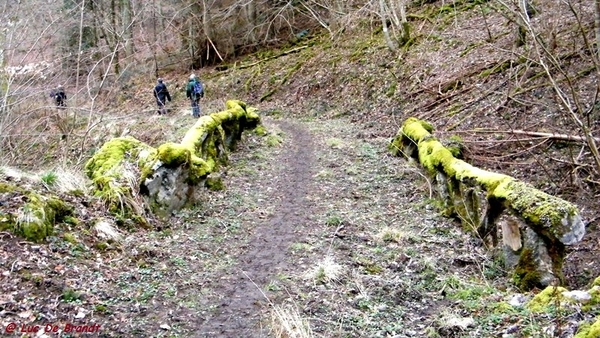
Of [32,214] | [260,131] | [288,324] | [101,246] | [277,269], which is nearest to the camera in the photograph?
[288,324]

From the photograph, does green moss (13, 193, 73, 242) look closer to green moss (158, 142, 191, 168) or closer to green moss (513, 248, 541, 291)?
green moss (158, 142, 191, 168)

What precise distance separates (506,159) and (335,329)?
6.97 meters

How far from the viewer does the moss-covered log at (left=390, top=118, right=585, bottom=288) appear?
18.5 feet

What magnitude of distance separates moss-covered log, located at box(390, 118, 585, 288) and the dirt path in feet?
7.90

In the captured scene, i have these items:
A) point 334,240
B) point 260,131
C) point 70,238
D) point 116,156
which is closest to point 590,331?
point 334,240

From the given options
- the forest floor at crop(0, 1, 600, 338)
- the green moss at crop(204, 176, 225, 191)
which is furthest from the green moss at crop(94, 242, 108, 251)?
the green moss at crop(204, 176, 225, 191)

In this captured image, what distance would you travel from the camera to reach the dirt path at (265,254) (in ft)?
16.2

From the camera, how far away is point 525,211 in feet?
19.6

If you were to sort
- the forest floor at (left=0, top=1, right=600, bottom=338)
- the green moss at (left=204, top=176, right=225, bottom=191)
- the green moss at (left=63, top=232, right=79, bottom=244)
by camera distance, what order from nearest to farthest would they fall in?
the forest floor at (left=0, top=1, right=600, bottom=338), the green moss at (left=63, top=232, right=79, bottom=244), the green moss at (left=204, top=176, right=225, bottom=191)

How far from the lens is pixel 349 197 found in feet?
30.7

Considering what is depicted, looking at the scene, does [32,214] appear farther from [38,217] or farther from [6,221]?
[6,221]

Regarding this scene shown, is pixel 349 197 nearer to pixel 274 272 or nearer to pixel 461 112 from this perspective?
pixel 274 272

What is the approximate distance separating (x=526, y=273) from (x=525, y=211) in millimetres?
731

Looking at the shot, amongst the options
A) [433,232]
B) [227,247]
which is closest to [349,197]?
[433,232]
